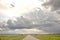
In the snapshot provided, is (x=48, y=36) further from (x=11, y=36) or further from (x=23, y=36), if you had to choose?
(x=11, y=36)

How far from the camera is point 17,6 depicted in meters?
2.35

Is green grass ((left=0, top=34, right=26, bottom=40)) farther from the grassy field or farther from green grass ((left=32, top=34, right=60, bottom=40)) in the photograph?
green grass ((left=32, top=34, right=60, bottom=40))

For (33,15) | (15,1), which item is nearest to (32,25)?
(33,15)

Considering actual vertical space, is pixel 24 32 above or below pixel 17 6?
below

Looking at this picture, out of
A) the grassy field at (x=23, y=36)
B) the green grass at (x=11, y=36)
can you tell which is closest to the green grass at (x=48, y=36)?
the grassy field at (x=23, y=36)

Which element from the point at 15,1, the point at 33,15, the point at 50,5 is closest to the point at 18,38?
the point at 33,15

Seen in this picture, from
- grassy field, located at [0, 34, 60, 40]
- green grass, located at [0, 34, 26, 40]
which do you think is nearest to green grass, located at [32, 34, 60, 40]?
grassy field, located at [0, 34, 60, 40]

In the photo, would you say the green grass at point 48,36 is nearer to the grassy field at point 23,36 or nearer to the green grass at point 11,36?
the grassy field at point 23,36

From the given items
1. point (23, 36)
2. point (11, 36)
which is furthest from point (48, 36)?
point (11, 36)

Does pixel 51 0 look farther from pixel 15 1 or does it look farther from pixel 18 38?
pixel 18 38

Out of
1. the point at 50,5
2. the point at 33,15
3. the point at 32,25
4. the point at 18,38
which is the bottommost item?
the point at 18,38

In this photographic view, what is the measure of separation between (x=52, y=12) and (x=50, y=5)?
12 cm

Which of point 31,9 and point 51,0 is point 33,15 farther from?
point 51,0

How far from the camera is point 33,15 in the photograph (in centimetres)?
233
